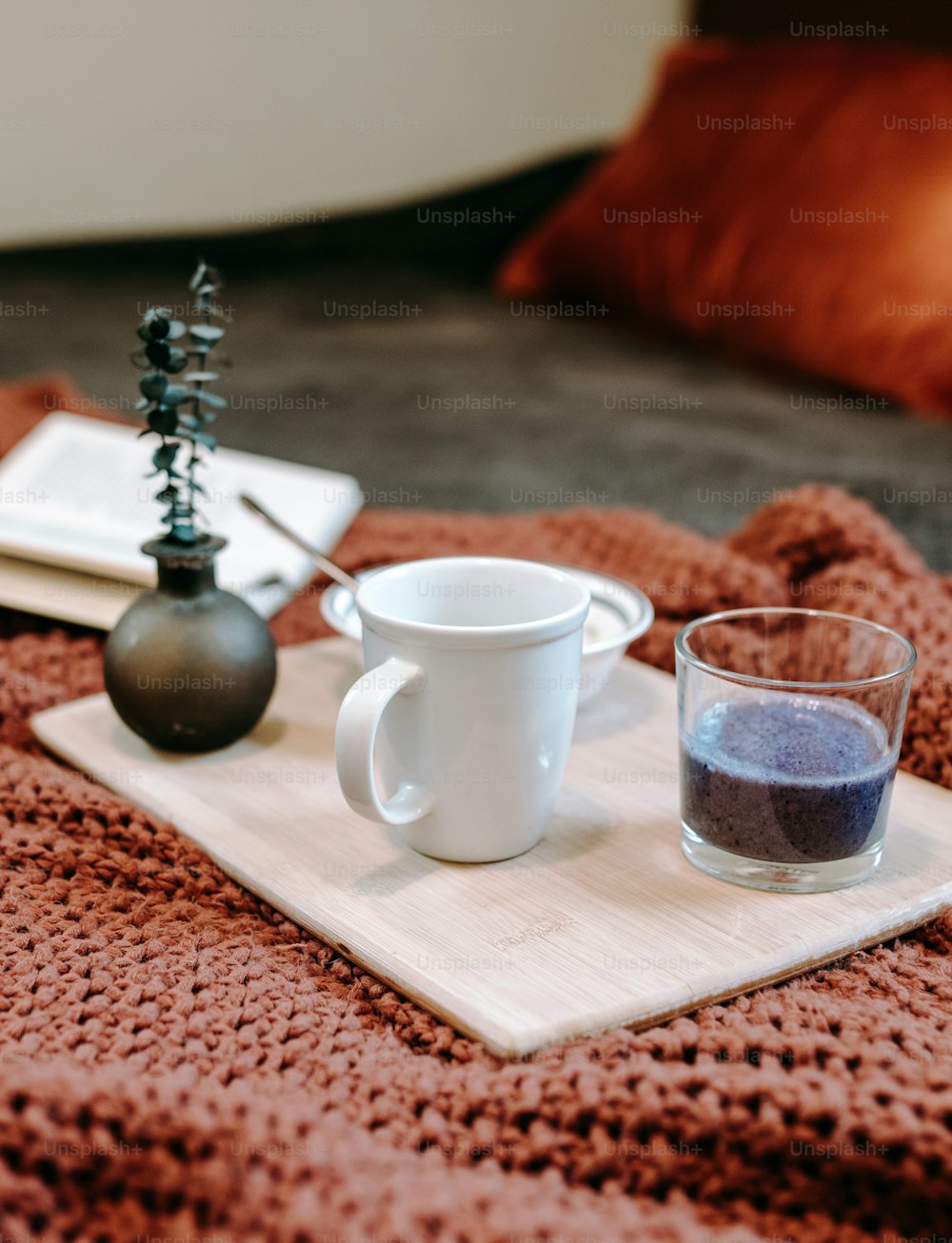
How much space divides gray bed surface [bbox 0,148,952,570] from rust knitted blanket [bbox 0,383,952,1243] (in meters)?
0.63

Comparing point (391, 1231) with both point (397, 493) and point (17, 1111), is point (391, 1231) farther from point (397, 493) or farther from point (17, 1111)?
point (397, 493)

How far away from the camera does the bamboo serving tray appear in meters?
0.50

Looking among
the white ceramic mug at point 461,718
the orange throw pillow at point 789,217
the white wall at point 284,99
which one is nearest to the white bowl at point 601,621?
the white ceramic mug at point 461,718

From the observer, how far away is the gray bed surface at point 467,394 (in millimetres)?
1224

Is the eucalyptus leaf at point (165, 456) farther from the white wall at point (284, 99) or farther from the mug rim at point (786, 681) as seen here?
the white wall at point (284, 99)

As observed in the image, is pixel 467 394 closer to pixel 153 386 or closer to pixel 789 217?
pixel 789 217

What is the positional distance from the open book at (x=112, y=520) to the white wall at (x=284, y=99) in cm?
130

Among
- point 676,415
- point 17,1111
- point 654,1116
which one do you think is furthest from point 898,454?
point 17,1111

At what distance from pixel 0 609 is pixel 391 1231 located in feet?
2.22

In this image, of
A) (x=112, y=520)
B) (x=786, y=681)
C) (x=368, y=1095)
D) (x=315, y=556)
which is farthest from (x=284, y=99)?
(x=368, y=1095)

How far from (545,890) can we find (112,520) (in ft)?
1.87

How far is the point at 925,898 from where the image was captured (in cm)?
56

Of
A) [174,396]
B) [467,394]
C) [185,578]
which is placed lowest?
[467,394]

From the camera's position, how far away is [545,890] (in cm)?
57
